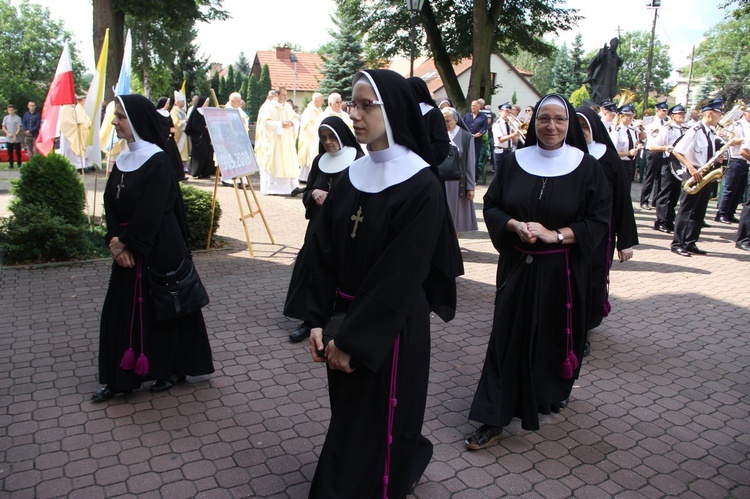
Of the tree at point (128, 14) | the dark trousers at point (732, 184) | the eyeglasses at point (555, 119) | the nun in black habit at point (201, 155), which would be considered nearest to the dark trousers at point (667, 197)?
the dark trousers at point (732, 184)

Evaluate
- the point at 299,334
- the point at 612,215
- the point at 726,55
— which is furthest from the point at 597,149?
the point at 726,55

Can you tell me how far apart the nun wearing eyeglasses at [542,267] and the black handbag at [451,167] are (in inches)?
125

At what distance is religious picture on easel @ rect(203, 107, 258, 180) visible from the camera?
860 cm

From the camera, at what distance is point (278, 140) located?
584 inches

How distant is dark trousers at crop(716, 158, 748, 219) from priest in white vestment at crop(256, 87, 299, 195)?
29.2ft

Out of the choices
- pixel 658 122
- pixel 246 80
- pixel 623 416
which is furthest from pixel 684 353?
pixel 246 80

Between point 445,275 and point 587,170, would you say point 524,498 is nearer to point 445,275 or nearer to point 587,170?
point 445,275

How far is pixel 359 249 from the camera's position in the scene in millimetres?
2846

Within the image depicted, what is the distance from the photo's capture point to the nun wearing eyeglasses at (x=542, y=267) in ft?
12.9

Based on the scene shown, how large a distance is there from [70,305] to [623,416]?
17.5ft

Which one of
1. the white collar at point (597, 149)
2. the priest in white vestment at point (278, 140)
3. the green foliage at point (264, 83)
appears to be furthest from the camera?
the green foliage at point (264, 83)

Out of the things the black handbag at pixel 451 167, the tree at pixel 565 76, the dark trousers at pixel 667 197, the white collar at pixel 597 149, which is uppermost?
the tree at pixel 565 76

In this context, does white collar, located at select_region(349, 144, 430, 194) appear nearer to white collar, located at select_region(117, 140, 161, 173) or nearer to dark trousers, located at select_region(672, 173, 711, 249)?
white collar, located at select_region(117, 140, 161, 173)

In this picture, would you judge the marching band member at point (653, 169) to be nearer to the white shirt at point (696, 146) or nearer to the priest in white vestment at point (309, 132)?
the white shirt at point (696, 146)
